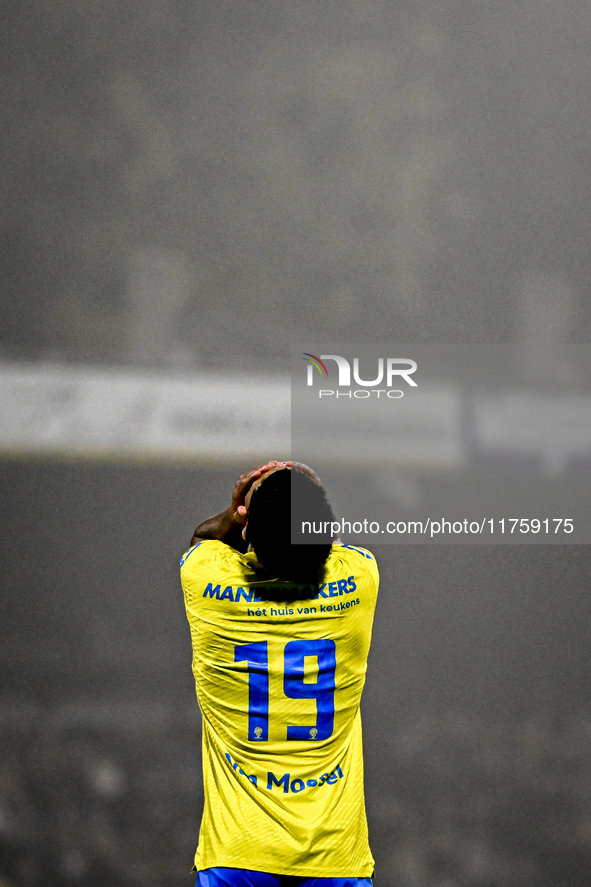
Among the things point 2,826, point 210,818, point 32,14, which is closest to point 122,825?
point 2,826

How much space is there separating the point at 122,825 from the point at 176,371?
4.08 feet

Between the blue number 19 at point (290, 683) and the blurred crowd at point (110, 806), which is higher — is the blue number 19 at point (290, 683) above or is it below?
above

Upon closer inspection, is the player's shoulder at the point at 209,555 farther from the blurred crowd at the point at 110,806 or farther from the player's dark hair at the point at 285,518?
the blurred crowd at the point at 110,806

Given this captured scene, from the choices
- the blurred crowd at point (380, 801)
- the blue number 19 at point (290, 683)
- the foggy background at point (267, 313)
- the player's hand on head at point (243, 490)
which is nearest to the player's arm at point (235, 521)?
the player's hand on head at point (243, 490)

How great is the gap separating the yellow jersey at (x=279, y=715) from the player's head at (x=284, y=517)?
62 mm

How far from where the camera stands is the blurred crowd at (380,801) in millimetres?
1910

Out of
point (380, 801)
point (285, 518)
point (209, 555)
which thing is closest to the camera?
point (285, 518)

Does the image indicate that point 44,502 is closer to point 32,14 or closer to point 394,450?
point 394,450

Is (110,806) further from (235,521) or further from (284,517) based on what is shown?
(284,517)

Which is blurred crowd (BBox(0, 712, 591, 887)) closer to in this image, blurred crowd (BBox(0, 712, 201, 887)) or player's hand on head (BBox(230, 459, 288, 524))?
blurred crowd (BBox(0, 712, 201, 887))

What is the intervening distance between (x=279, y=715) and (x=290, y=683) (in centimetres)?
6

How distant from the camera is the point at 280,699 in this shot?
1.19 metres

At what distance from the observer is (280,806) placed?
1188mm

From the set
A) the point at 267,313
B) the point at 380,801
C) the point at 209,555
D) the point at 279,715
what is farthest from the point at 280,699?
the point at 267,313
